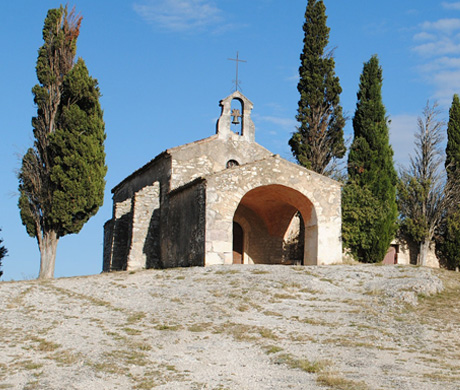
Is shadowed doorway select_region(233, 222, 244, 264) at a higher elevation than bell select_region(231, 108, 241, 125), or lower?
lower

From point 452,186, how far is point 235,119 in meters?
12.6

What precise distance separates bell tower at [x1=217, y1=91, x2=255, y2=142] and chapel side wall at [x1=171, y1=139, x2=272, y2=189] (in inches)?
7.5

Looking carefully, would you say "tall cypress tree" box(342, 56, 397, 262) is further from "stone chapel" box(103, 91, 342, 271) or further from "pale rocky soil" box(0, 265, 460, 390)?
"pale rocky soil" box(0, 265, 460, 390)

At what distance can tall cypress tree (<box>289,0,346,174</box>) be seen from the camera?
2781 cm

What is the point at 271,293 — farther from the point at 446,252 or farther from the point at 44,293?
the point at 446,252

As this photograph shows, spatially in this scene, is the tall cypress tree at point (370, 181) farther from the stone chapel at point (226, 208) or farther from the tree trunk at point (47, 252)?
the tree trunk at point (47, 252)

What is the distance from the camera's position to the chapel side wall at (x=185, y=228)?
63.3 feet

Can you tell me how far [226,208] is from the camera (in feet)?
63.2

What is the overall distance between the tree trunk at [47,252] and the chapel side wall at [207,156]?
532 centimetres

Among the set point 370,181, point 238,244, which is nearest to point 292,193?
point 238,244

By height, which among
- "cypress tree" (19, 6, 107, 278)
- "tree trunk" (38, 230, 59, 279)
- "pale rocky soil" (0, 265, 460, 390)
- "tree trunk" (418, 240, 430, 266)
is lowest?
"pale rocky soil" (0, 265, 460, 390)

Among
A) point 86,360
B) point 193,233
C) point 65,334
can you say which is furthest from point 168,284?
point 86,360

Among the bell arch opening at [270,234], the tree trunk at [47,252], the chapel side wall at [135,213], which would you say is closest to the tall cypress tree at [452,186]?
the bell arch opening at [270,234]

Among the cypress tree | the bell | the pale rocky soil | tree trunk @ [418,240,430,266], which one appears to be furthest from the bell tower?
tree trunk @ [418,240,430,266]
